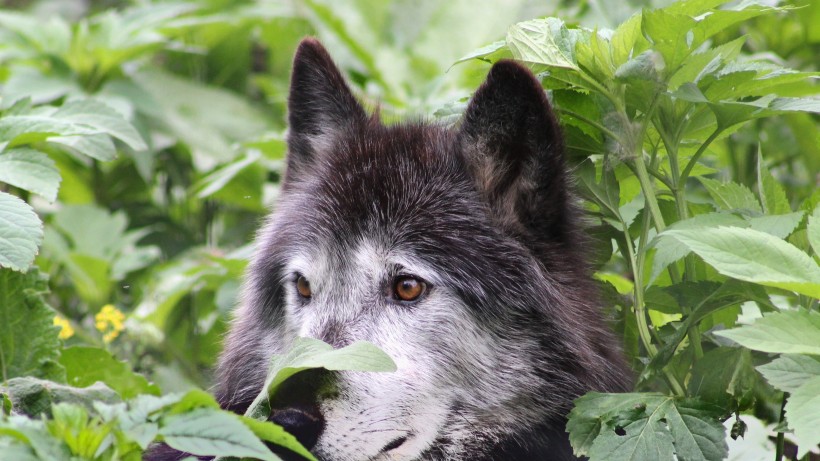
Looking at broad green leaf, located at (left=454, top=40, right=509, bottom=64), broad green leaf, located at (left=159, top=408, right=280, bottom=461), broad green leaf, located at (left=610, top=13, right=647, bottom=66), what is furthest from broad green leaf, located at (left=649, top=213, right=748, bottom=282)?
broad green leaf, located at (left=159, top=408, right=280, bottom=461)

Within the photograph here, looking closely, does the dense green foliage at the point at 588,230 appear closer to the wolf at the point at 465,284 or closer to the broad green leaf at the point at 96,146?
the broad green leaf at the point at 96,146

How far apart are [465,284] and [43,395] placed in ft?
4.15

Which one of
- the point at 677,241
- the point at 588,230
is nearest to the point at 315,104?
the point at 588,230

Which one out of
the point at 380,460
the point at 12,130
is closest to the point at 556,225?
the point at 380,460

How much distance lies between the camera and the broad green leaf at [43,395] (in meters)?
2.76

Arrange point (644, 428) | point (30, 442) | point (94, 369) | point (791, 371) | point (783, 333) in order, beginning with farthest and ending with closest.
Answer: point (94, 369), point (644, 428), point (791, 371), point (783, 333), point (30, 442)

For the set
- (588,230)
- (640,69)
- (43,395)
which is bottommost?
Result: (43,395)

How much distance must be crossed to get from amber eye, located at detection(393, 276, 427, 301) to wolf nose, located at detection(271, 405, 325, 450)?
52 centimetres

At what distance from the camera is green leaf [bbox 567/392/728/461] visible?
2607 mm

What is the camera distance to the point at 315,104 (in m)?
3.72

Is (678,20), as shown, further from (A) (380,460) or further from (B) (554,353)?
(A) (380,460)

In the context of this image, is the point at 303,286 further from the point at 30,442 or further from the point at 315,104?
the point at 30,442

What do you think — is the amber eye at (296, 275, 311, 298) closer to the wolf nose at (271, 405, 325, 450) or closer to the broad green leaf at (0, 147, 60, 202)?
the wolf nose at (271, 405, 325, 450)

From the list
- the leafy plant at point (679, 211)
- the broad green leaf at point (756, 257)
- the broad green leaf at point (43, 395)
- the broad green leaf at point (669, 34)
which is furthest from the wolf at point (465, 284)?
the broad green leaf at point (756, 257)
